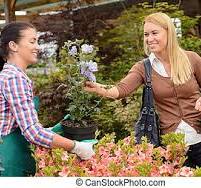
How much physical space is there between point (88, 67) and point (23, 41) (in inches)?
17.8

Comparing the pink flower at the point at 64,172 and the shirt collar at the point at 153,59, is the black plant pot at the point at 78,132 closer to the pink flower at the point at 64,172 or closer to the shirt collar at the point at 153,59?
the pink flower at the point at 64,172

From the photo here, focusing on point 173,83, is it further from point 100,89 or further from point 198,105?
point 100,89

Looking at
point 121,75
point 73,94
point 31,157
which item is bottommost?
point 121,75

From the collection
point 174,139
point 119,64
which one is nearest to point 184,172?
point 174,139

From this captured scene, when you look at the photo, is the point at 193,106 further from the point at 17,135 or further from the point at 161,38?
the point at 17,135

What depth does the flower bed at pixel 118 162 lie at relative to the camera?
7.63 ft

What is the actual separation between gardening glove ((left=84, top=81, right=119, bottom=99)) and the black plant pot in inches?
10.0

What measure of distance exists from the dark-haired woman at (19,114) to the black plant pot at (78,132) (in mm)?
230

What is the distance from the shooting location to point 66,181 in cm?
192

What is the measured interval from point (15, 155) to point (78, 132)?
41cm

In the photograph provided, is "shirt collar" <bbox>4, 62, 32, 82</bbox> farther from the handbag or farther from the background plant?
the background plant

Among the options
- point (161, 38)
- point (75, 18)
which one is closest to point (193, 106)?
point (161, 38)

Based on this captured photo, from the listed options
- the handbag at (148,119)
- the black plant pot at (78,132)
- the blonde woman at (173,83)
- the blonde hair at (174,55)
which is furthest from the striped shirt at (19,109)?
the blonde hair at (174,55)

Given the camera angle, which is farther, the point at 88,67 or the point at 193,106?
the point at 193,106
